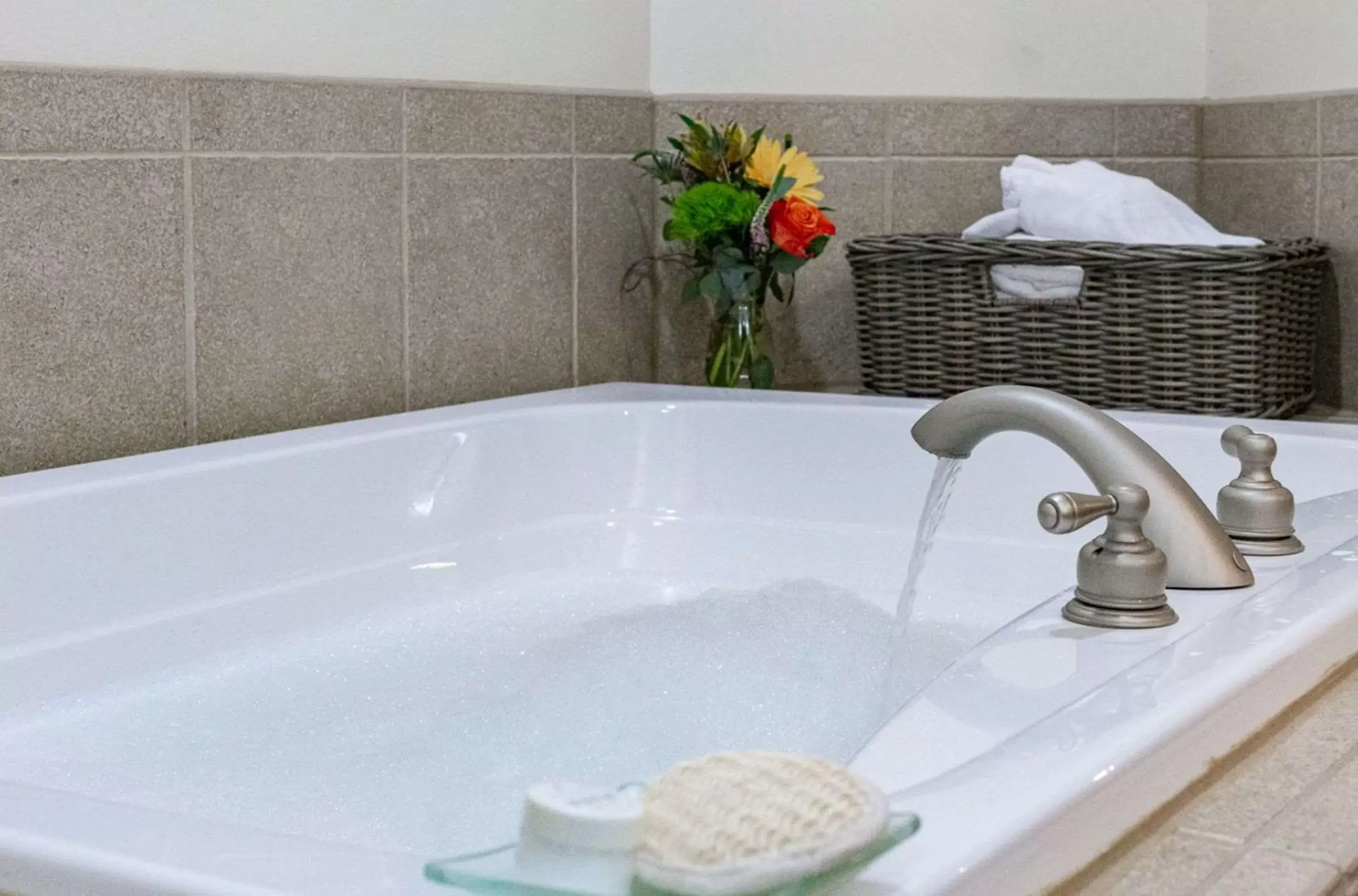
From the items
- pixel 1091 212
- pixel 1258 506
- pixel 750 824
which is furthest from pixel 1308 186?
pixel 750 824

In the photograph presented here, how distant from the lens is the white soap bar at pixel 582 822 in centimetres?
57

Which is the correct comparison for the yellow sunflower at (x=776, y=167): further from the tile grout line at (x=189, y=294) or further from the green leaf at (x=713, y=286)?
the tile grout line at (x=189, y=294)

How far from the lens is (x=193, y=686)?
1.42 m

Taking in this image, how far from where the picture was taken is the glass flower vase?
222 cm

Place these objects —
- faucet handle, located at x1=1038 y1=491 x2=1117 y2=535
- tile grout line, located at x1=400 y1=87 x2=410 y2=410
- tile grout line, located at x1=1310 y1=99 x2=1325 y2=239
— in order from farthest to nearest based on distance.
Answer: tile grout line, located at x1=1310 y1=99 x2=1325 y2=239, tile grout line, located at x1=400 y1=87 x2=410 y2=410, faucet handle, located at x1=1038 y1=491 x2=1117 y2=535

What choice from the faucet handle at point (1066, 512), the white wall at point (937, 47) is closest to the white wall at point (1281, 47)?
the white wall at point (937, 47)

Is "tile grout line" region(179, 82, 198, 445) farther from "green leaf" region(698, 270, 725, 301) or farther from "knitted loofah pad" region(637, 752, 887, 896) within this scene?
"knitted loofah pad" region(637, 752, 887, 896)

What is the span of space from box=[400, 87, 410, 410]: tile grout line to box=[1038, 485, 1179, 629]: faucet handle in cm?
111

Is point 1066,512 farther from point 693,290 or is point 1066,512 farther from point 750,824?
point 693,290

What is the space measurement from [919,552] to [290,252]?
82cm

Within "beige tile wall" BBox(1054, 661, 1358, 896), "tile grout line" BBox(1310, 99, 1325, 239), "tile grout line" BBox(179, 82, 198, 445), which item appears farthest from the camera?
"tile grout line" BBox(1310, 99, 1325, 239)

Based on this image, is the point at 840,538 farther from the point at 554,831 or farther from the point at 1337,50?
the point at 554,831

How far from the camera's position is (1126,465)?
1068 mm

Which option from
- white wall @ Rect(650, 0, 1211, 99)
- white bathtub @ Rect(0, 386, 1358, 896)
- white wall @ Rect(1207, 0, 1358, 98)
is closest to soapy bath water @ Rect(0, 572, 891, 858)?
white bathtub @ Rect(0, 386, 1358, 896)
